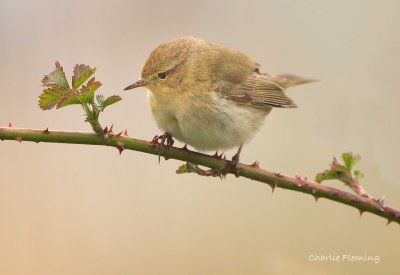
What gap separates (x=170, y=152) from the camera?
275 centimetres

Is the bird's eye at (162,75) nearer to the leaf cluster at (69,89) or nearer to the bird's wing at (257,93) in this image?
the bird's wing at (257,93)

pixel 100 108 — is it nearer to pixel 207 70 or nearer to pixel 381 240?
pixel 207 70

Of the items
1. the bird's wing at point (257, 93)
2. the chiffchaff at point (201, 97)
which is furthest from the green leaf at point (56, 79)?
the bird's wing at point (257, 93)

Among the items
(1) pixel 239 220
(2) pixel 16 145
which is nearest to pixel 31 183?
(2) pixel 16 145

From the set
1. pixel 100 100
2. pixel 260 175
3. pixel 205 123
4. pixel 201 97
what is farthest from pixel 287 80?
pixel 100 100

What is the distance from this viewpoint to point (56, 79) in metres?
2.07

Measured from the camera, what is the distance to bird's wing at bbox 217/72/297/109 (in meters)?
3.64

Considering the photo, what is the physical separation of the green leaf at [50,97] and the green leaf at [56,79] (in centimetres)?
1

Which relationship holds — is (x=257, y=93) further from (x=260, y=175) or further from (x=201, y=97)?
(x=260, y=175)

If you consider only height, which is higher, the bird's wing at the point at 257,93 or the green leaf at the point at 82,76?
the bird's wing at the point at 257,93

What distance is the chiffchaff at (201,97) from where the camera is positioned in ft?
10.9

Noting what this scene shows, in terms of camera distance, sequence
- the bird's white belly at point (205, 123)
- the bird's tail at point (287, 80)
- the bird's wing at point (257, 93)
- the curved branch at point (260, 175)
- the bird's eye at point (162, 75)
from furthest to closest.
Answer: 1. the bird's tail at point (287, 80)
2. the bird's wing at point (257, 93)
3. the bird's eye at point (162, 75)
4. the bird's white belly at point (205, 123)
5. the curved branch at point (260, 175)

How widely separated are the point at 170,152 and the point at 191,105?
67 cm

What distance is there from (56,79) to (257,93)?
→ 2.01 m
